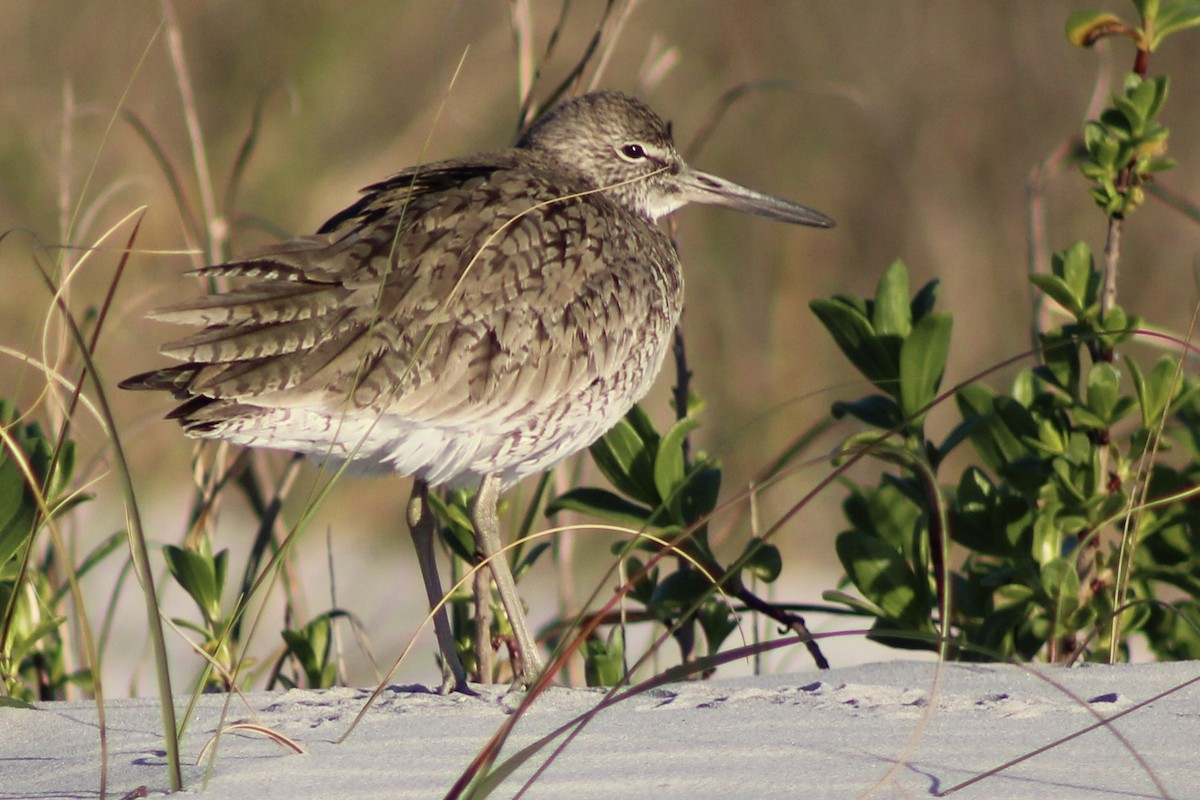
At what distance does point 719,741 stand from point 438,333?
1401 mm

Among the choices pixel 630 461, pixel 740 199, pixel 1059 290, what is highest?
pixel 740 199

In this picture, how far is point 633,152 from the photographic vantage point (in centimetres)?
460

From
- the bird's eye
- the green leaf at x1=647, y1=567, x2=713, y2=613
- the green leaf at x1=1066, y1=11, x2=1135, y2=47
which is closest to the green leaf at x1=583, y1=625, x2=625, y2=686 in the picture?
the green leaf at x1=647, y1=567, x2=713, y2=613

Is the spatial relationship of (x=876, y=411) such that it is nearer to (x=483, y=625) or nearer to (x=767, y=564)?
(x=767, y=564)

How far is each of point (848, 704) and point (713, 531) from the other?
397 cm

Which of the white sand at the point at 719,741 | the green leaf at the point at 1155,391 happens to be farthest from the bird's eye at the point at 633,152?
the white sand at the point at 719,741

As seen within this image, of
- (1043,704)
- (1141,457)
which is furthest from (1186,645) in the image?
(1043,704)

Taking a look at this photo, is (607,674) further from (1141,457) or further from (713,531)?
(713,531)

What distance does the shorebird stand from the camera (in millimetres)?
3172

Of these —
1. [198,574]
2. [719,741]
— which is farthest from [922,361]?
[198,574]

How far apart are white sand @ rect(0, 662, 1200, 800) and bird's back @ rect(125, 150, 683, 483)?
698mm

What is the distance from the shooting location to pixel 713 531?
21.4 feet

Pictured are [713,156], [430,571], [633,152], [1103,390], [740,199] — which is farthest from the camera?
[713,156]

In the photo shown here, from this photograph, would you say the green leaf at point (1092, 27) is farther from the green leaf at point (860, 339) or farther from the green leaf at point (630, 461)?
the green leaf at point (630, 461)
